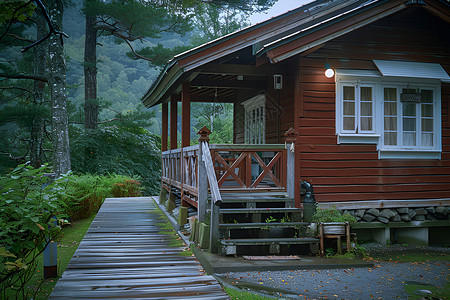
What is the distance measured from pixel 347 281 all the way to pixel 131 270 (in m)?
3.06

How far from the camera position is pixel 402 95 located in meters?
9.07

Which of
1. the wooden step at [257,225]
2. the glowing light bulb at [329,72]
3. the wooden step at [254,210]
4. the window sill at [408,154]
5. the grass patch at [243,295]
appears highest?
the glowing light bulb at [329,72]

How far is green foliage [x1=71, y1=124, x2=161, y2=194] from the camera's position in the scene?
18.3 meters

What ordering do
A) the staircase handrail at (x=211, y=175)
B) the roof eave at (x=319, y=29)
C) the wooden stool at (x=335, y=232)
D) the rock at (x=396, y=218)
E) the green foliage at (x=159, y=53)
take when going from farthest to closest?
1. the green foliage at (x=159, y=53)
2. the rock at (x=396, y=218)
3. the roof eave at (x=319, y=29)
4. the wooden stool at (x=335, y=232)
5. the staircase handrail at (x=211, y=175)

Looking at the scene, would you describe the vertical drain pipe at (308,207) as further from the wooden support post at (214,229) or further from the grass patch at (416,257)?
the wooden support post at (214,229)

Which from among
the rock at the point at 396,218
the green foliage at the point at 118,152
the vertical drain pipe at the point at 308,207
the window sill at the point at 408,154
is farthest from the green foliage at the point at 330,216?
the green foliage at the point at 118,152

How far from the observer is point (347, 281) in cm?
593

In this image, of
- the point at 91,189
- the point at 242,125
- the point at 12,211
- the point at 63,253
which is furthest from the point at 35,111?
the point at 12,211

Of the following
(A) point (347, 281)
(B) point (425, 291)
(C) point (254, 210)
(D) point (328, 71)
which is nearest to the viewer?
(B) point (425, 291)

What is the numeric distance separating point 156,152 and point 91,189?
26.6ft

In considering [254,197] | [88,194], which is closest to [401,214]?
[254,197]

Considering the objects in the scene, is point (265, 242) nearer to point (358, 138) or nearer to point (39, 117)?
point (358, 138)

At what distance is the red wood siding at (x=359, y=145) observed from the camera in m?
8.80

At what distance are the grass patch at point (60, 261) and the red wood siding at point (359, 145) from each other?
4.94 meters
